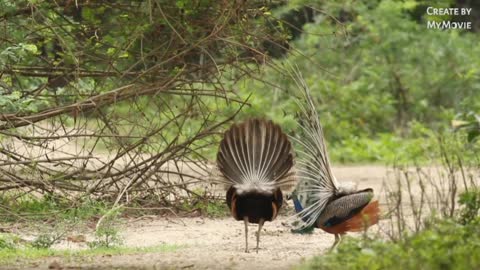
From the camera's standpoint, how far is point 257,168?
28.5 feet

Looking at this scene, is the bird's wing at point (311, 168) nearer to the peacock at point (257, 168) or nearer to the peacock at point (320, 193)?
the peacock at point (320, 193)

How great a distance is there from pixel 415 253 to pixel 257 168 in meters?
2.56

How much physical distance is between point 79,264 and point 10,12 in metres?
3.03

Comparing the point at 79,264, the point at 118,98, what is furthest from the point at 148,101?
the point at 79,264

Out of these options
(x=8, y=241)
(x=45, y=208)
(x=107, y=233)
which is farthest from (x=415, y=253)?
(x=45, y=208)

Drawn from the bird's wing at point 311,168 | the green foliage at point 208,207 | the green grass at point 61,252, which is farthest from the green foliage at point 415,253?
the green foliage at point 208,207

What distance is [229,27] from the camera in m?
10.3

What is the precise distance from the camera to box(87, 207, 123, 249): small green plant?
8.77 meters

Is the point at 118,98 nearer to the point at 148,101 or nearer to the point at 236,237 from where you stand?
the point at 148,101

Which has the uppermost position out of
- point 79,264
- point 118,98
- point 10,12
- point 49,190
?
point 10,12

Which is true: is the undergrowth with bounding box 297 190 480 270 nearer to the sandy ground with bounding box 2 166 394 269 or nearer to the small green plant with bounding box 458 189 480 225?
the small green plant with bounding box 458 189 480 225

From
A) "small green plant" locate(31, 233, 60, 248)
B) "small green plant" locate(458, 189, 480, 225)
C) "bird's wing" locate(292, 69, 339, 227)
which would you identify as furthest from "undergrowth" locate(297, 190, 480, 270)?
"small green plant" locate(31, 233, 60, 248)

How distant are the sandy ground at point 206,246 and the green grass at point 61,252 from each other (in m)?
0.17

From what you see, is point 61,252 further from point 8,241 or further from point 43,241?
point 8,241
